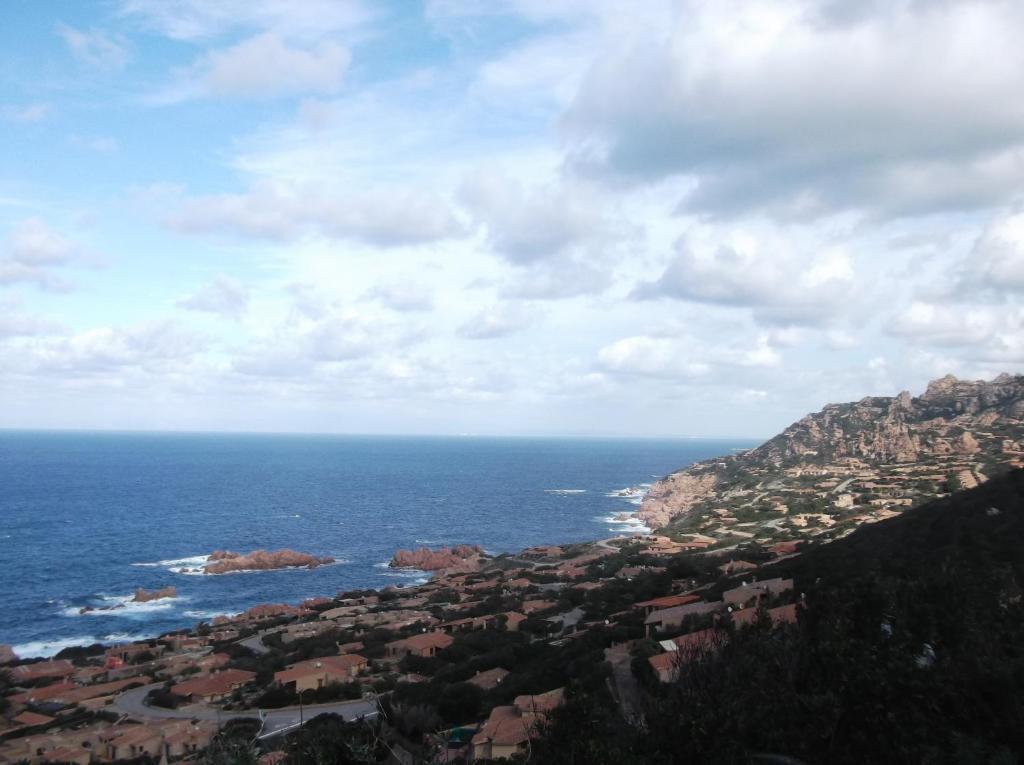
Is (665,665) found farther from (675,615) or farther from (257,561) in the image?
(257,561)

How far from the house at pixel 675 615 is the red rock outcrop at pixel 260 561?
47748 mm

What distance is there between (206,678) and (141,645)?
12341mm

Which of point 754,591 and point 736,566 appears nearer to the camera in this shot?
point 754,591

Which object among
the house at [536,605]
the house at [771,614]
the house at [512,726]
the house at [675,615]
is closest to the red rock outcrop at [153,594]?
the house at [536,605]

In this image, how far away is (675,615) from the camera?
25609 mm

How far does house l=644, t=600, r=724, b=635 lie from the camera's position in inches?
968

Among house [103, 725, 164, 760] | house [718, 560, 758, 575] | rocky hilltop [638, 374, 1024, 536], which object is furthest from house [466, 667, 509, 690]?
rocky hilltop [638, 374, 1024, 536]

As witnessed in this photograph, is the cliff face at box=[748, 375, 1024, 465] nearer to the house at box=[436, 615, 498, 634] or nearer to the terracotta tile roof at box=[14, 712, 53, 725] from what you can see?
the house at box=[436, 615, 498, 634]

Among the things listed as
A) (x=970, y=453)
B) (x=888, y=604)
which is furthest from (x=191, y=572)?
(x=970, y=453)

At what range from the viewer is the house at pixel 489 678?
907 inches

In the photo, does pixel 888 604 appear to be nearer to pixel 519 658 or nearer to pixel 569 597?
pixel 519 658

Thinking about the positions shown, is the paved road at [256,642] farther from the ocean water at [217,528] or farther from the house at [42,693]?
the ocean water at [217,528]

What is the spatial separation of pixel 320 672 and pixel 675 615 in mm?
13767

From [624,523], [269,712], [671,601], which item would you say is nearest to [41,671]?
[269,712]
